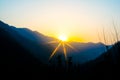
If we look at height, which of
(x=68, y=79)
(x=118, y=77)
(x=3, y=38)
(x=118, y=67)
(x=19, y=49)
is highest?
(x=3, y=38)

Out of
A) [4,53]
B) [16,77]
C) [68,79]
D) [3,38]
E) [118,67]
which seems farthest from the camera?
[3,38]

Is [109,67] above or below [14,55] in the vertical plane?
below

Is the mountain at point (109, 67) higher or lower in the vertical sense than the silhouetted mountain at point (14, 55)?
lower

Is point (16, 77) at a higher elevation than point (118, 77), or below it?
higher

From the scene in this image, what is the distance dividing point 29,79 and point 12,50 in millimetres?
59851

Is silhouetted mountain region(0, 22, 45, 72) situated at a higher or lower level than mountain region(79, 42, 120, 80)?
higher

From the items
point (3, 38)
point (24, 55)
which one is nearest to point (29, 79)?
point (24, 55)

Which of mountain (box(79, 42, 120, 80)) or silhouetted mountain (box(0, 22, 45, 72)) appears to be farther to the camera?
silhouetted mountain (box(0, 22, 45, 72))

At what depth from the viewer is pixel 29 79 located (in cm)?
6241

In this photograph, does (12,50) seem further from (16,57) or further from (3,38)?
(3,38)

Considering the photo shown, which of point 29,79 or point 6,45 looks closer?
point 29,79

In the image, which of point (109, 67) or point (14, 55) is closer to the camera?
point (109, 67)

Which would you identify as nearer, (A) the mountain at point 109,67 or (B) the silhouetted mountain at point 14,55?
(A) the mountain at point 109,67

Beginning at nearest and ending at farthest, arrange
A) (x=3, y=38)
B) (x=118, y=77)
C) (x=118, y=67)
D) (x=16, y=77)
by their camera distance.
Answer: (x=118, y=77)
(x=118, y=67)
(x=16, y=77)
(x=3, y=38)
